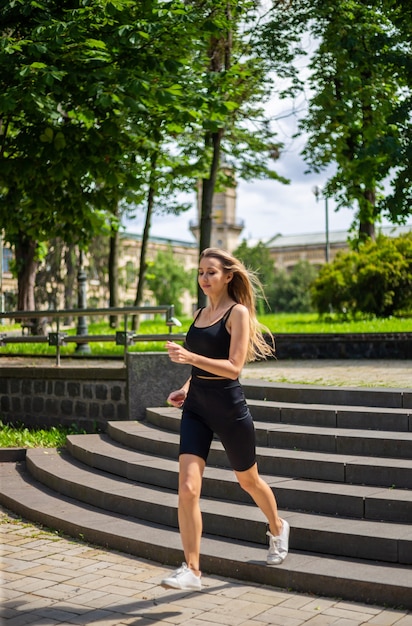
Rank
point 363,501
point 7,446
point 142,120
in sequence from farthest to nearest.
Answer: point 142,120 < point 7,446 < point 363,501

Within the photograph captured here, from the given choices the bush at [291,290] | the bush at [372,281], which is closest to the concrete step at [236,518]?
the bush at [372,281]

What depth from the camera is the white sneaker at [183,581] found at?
18.0ft

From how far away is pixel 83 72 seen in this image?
1242 centimetres

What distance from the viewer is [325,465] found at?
770 cm

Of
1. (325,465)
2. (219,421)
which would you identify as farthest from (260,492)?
(325,465)

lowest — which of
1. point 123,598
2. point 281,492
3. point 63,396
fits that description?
point 123,598

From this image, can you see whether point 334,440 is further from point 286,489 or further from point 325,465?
point 286,489

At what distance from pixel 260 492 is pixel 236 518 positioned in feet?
3.72

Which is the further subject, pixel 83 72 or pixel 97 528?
pixel 83 72

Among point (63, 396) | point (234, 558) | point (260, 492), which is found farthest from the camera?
point (63, 396)

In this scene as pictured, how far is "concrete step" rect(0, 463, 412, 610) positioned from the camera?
585 centimetres

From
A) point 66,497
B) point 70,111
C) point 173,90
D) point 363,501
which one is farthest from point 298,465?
point 70,111

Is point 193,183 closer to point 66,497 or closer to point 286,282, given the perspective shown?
point 66,497

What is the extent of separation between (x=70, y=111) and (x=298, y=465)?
8.50 m
